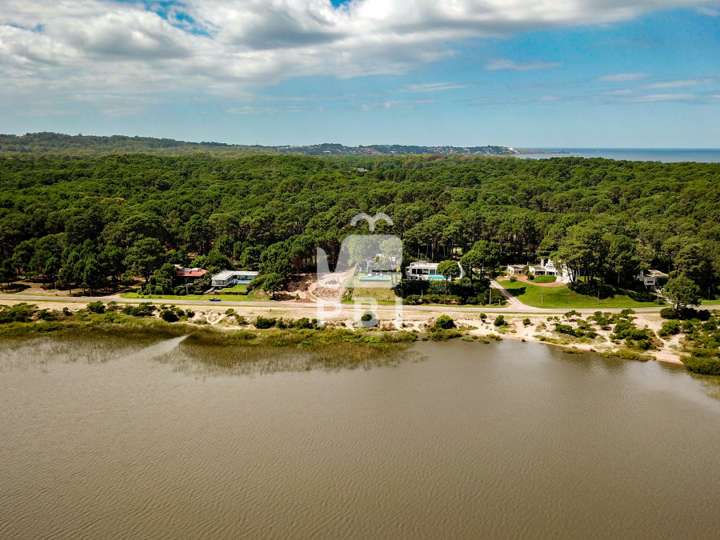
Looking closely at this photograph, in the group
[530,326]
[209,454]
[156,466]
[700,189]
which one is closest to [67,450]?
[156,466]

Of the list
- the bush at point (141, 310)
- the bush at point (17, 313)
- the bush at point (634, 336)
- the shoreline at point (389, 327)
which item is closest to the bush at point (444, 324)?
the shoreline at point (389, 327)

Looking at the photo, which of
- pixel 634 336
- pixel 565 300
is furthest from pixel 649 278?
pixel 634 336

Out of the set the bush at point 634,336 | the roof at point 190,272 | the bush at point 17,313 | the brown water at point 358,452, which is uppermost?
the bush at point 634,336

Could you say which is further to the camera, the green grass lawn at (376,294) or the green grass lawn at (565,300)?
the green grass lawn at (376,294)

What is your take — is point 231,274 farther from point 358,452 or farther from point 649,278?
point 649,278

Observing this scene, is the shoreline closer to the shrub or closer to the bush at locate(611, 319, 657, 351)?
the bush at locate(611, 319, 657, 351)

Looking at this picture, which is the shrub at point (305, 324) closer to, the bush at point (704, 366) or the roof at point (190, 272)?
the roof at point (190, 272)

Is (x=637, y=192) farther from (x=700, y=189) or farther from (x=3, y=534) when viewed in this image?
(x=3, y=534)
